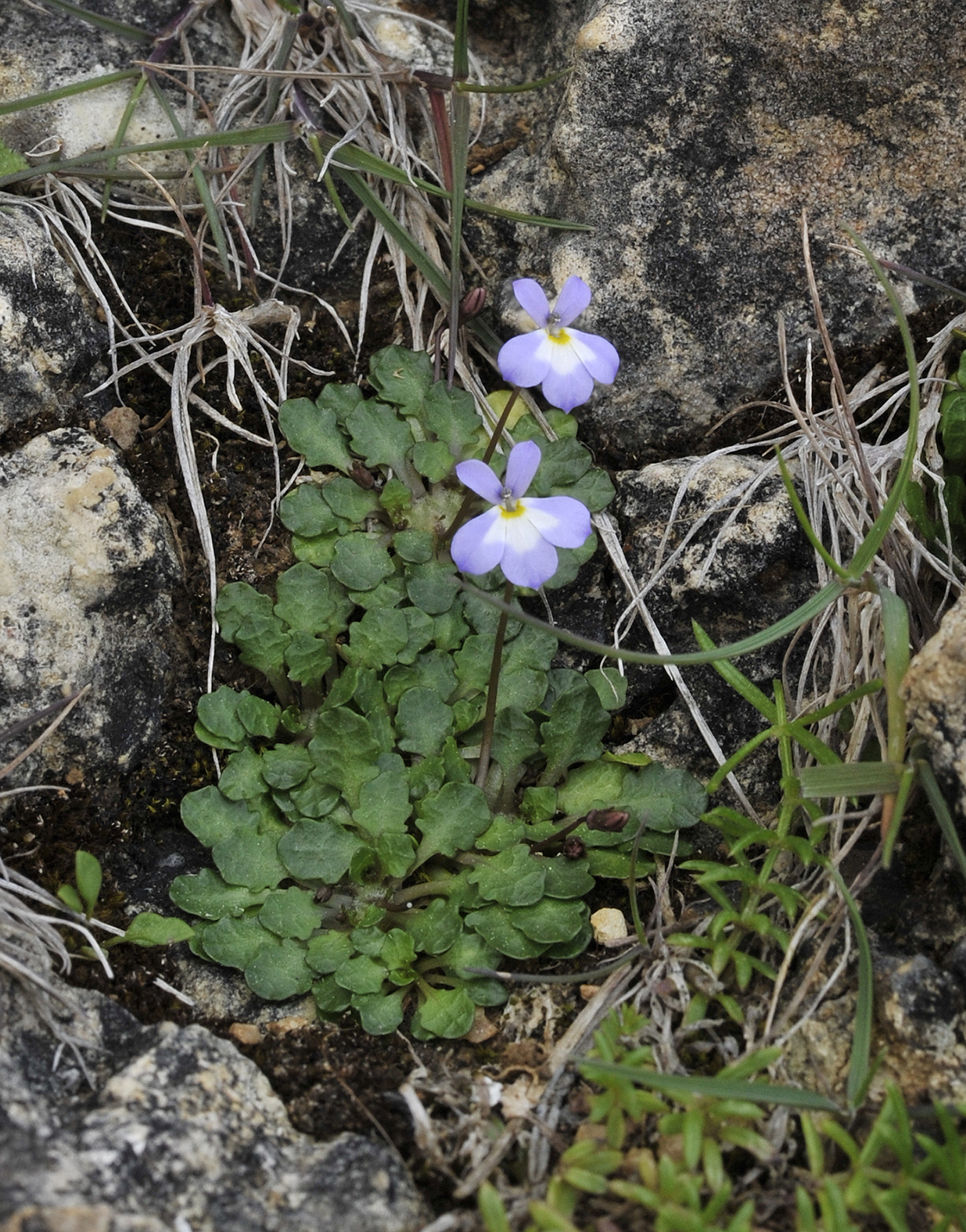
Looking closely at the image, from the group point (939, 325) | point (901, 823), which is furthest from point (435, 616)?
point (939, 325)

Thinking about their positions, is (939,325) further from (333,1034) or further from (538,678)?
(333,1034)

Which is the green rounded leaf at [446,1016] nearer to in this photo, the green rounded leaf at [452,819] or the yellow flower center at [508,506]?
the green rounded leaf at [452,819]

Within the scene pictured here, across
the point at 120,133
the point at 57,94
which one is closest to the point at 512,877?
the point at 120,133

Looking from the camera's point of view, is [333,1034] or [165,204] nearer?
[333,1034]

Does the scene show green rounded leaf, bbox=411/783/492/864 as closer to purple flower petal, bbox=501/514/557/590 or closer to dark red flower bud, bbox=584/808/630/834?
dark red flower bud, bbox=584/808/630/834

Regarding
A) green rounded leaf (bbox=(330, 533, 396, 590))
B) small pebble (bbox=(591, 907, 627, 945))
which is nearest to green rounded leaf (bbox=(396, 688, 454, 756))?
green rounded leaf (bbox=(330, 533, 396, 590))
